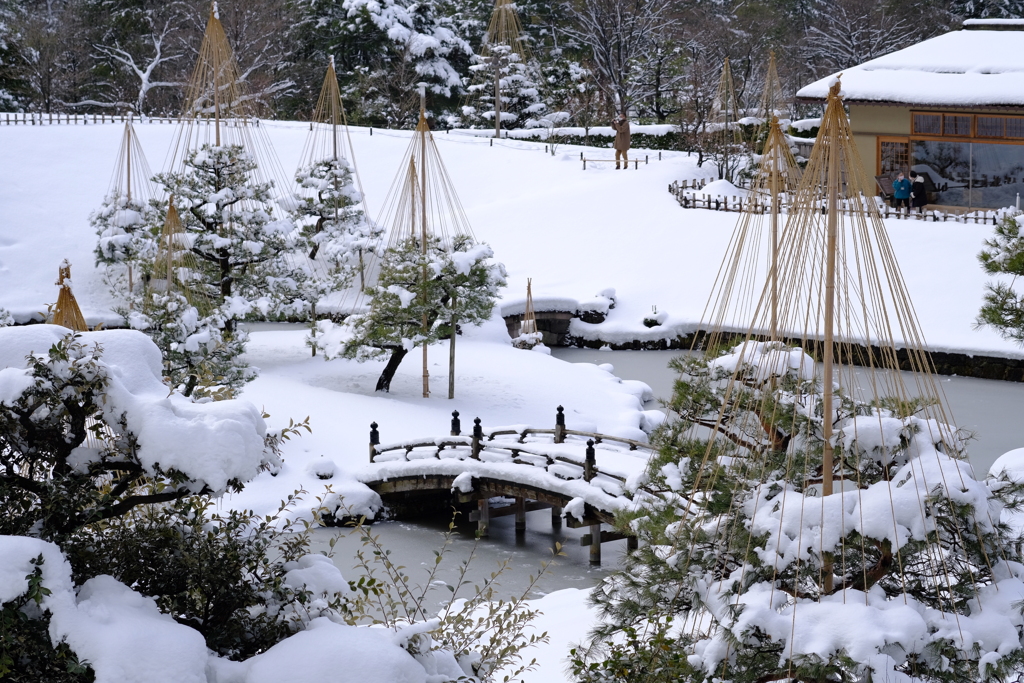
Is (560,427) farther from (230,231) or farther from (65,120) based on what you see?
(65,120)

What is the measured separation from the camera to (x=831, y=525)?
16.9ft

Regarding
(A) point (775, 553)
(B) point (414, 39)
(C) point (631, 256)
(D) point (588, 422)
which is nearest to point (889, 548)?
(A) point (775, 553)

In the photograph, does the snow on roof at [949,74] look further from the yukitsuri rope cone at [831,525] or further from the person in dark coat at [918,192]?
the yukitsuri rope cone at [831,525]

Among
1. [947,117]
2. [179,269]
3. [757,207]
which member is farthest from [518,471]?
[947,117]

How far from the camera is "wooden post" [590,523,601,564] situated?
1238 centimetres

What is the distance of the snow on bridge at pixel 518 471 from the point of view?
40.6ft

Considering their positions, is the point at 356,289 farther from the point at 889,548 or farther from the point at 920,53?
the point at 889,548

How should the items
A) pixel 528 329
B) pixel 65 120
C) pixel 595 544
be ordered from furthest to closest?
pixel 65 120, pixel 528 329, pixel 595 544

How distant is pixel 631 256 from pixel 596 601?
18.2 meters

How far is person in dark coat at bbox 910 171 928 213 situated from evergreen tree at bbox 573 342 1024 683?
18415 millimetres

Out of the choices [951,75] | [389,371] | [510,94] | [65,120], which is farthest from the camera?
[510,94]

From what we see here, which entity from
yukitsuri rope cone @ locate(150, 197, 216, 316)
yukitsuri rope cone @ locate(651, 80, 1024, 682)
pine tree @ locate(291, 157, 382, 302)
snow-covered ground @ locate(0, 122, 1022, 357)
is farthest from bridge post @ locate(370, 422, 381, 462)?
yukitsuri rope cone @ locate(651, 80, 1024, 682)

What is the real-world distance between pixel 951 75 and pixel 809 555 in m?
20.4

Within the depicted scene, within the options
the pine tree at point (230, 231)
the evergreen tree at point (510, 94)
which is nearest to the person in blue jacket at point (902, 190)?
the pine tree at point (230, 231)
